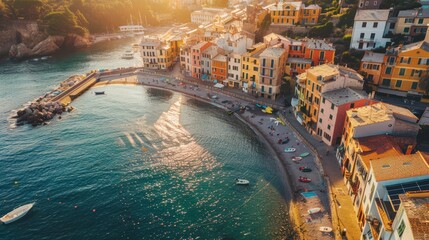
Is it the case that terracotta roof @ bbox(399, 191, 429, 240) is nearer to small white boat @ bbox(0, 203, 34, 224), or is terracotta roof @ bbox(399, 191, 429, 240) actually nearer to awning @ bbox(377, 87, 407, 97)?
awning @ bbox(377, 87, 407, 97)

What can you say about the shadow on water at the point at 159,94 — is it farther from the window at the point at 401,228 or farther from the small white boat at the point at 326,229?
the window at the point at 401,228

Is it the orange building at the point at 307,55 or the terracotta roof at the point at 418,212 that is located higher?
the orange building at the point at 307,55

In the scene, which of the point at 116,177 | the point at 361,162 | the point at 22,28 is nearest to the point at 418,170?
the point at 361,162

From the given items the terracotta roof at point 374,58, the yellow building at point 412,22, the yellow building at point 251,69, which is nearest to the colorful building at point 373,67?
the terracotta roof at point 374,58

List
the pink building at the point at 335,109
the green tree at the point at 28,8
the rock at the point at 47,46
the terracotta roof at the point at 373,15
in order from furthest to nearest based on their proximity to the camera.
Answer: the green tree at the point at 28,8 < the rock at the point at 47,46 < the terracotta roof at the point at 373,15 < the pink building at the point at 335,109

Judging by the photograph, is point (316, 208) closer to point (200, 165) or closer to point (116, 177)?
point (200, 165)
